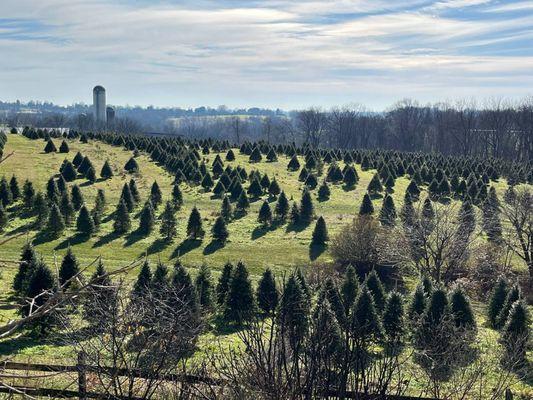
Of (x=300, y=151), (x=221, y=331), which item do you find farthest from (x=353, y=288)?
(x=300, y=151)

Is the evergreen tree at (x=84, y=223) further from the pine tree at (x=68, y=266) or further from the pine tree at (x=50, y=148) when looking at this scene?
the pine tree at (x=50, y=148)

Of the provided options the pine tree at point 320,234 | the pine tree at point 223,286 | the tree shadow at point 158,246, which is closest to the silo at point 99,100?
the tree shadow at point 158,246

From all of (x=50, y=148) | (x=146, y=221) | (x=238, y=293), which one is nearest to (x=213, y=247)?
(x=146, y=221)

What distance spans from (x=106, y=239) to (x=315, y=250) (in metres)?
12.9

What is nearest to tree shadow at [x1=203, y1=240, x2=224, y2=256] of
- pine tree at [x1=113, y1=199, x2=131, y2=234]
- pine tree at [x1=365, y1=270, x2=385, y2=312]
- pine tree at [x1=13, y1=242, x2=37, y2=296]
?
pine tree at [x1=113, y1=199, x2=131, y2=234]

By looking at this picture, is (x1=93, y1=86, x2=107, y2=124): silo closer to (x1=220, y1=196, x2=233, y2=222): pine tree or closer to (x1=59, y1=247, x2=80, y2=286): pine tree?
(x1=220, y1=196, x2=233, y2=222): pine tree

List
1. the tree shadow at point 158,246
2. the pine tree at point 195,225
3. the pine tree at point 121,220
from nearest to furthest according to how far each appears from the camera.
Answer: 1. the tree shadow at point 158,246
2. the pine tree at point 195,225
3. the pine tree at point 121,220

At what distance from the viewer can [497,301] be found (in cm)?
2080

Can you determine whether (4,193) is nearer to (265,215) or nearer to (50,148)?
(50,148)

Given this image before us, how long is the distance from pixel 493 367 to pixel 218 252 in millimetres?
18163

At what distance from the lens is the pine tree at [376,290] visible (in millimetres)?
20341

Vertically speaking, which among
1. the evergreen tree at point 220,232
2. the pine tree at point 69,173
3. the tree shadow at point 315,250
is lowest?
the tree shadow at point 315,250

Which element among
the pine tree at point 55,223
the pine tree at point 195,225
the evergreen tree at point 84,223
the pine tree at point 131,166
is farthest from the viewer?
the pine tree at point 131,166

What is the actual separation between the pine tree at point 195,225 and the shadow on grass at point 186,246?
0.50 metres
